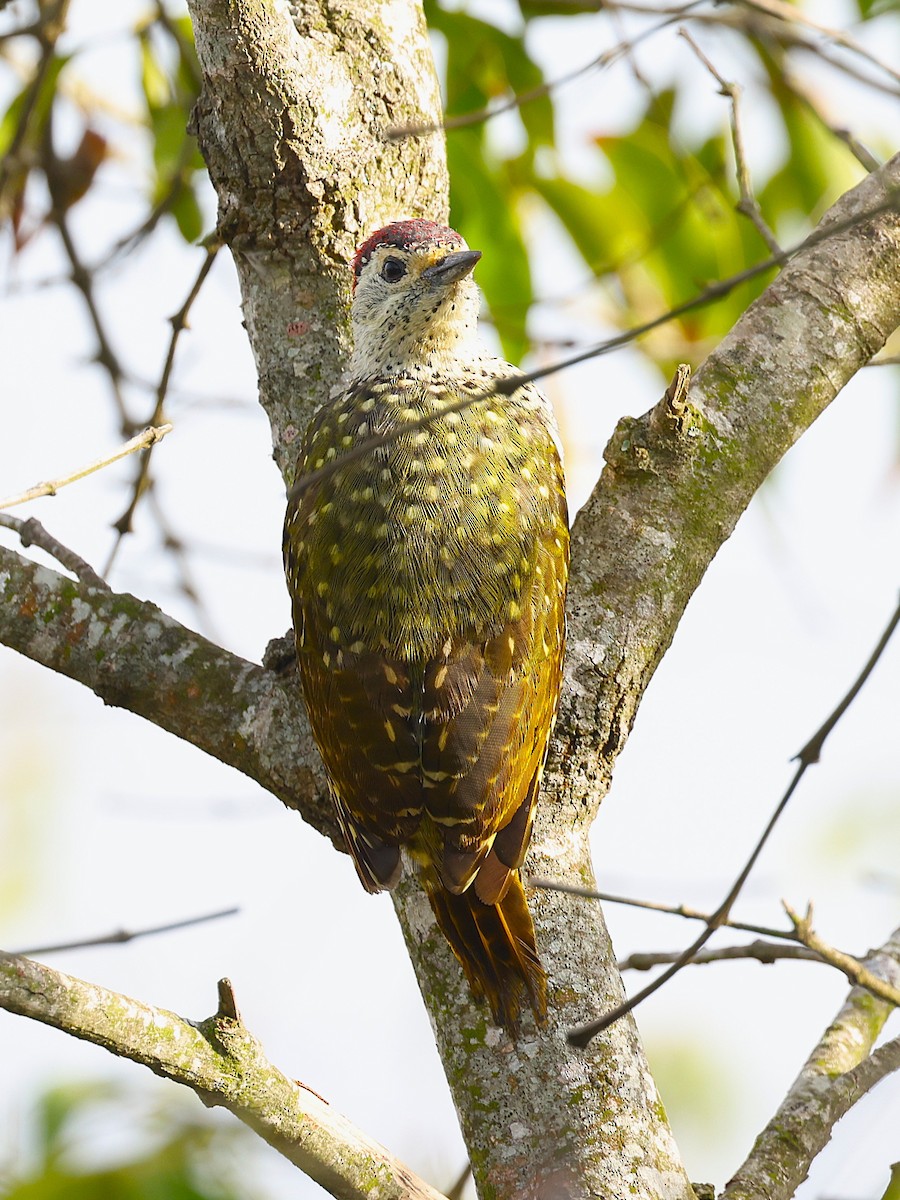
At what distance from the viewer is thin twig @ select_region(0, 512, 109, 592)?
2.88 m

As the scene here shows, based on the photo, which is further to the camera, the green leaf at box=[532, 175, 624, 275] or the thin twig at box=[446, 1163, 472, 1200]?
the green leaf at box=[532, 175, 624, 275]

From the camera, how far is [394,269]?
128 inches

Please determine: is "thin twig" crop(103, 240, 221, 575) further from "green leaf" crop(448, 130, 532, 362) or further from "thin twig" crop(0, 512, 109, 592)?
"green leaf" crop(448, 130, 532, 362)

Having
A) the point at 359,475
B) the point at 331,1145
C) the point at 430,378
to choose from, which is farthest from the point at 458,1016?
the point at 430,378

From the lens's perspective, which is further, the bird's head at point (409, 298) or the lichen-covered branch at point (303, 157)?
the bird's head at point (409, 298)

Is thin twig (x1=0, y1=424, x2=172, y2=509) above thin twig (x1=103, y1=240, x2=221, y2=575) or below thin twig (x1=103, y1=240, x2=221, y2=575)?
below

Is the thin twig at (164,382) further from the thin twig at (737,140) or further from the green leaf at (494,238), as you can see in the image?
the thin twig at (737,140)

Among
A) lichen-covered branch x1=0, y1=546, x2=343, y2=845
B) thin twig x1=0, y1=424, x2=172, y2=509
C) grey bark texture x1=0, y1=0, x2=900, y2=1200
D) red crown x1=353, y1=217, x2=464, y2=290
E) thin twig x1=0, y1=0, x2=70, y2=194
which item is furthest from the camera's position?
thin twig x1=0, y1=0, x2=70, y2=194

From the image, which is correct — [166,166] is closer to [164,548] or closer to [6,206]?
[6,206]

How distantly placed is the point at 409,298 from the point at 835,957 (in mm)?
1926

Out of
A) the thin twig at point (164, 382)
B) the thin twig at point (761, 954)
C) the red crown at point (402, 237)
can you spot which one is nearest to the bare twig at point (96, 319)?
the thin twig at point (164, 382)

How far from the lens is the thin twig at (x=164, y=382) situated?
3330 millimetres

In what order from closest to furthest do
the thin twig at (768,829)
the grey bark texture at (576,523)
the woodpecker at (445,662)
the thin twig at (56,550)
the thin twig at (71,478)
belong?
the thin twig at (768,829) < the thin twig at (71,478) < the grey bark texture at (576,523) < the woodpecker at (445,662) < the thin twig at (56,550)

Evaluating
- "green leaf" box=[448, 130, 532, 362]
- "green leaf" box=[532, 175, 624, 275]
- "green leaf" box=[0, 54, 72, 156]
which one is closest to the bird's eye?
"green leaf" box=[448, 130, 532, 362]
